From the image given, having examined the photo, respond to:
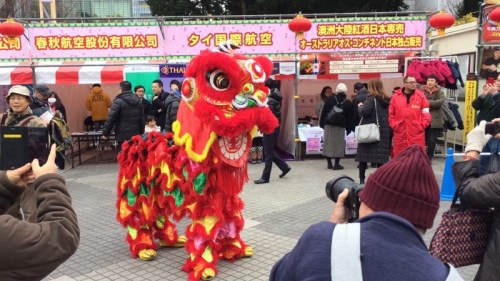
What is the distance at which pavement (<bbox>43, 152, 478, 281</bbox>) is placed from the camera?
426cm

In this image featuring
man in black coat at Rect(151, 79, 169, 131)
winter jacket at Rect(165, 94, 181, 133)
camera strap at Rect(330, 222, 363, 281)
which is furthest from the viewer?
man in black coat at Rect(151, 79, 169, 131)

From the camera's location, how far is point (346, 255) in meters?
1.16

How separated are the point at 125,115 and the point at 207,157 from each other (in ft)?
15.1

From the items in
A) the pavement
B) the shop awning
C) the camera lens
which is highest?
the shop awning

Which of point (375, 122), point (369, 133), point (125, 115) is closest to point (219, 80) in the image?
point (369, 133)

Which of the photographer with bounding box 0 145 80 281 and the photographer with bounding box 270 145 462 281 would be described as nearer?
the photographer with bounding box 270 145 462 281

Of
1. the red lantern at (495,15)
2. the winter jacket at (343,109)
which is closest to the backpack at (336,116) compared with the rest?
the winter jacket at (343,109)

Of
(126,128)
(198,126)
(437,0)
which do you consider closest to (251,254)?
(198,126)

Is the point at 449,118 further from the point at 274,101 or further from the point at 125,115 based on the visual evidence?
the point at 125,115

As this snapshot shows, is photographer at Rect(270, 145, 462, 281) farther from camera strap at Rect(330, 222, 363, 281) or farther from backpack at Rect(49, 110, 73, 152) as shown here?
backpack at Rect(49, 110, 73, 152)

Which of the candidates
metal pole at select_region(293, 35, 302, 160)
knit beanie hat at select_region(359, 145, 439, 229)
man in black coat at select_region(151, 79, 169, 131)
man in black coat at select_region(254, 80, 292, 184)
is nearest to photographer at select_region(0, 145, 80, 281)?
knit beanie hat at select_region(359, 145, 439, 229)

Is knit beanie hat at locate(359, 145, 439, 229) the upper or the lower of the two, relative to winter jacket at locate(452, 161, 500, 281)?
upper

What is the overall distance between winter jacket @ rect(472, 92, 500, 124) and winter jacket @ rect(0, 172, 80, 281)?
271 inches

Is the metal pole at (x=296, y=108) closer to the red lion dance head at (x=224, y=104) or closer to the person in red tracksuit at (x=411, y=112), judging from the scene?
the person in red tracksuit at (x=411, y=112)
